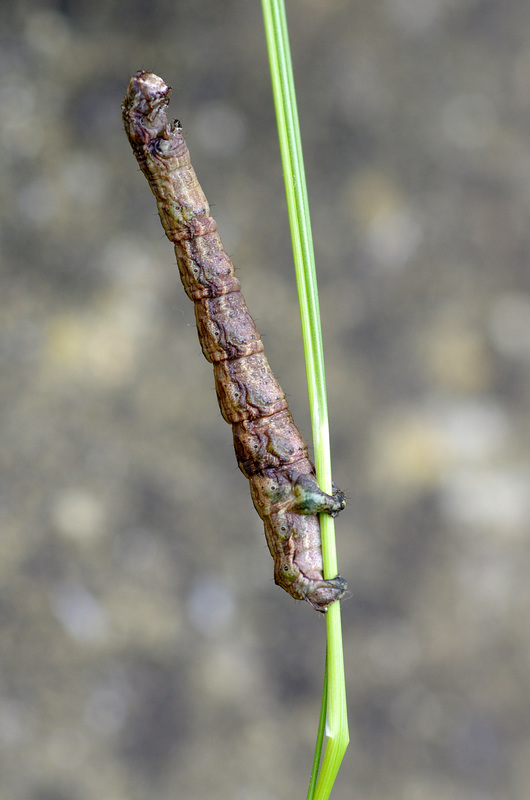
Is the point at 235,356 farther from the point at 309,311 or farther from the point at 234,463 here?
the point at 234,463

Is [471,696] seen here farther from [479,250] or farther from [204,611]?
[479,250]

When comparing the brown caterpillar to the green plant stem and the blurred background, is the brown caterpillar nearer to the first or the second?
the green plant stem

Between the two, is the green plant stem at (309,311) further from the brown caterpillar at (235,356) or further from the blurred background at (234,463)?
the blurred background at (234,463)

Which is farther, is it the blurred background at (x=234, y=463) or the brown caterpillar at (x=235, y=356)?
the blurred background at (x=234, y=463)

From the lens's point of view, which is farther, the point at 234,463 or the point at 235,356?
Result: the point at 234,463

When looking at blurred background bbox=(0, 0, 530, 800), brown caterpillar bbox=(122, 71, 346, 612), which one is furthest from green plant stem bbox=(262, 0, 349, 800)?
blurred background bbox=(0, 0, 530, 800)

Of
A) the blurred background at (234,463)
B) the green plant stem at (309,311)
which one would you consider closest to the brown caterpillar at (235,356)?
the green plant stem at (309,311)

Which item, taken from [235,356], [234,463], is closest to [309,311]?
[235,356]
